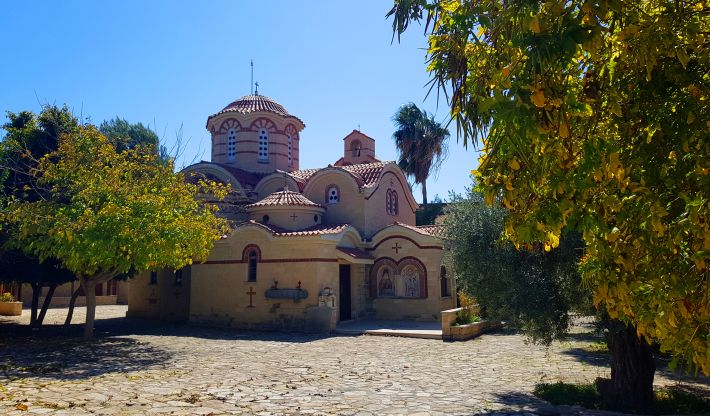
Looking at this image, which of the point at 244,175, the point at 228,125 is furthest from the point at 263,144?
the point at 244,175

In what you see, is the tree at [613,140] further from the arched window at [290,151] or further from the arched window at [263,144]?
the arched window at [290,151]

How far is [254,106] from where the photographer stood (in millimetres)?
25719

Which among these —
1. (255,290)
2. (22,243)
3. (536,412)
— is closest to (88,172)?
(22,243)

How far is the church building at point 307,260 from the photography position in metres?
18.3

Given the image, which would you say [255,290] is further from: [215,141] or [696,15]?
[696,15]

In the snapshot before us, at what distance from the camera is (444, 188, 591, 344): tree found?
360 inches

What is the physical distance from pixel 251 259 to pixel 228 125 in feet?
30.0

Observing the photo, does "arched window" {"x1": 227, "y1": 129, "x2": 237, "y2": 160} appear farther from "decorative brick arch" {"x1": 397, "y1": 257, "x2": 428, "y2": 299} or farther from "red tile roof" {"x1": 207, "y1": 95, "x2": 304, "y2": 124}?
"decorative brick arch" {"x1": 397, "y1": 257, "x2": 428, "y2": 299}

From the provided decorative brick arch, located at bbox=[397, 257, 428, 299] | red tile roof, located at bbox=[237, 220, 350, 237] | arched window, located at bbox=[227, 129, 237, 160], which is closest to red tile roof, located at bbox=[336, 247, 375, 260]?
red tile roof, located at bbox=[237, 220, 350, 237]

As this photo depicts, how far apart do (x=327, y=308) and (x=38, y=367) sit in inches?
346

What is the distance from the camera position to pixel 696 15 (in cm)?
412

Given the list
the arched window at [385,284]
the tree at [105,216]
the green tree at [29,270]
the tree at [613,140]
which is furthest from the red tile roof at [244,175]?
the tree at [613,140]

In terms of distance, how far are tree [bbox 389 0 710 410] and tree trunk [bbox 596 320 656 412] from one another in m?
4.52

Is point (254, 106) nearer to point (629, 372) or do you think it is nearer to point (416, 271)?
point (416, 271)
